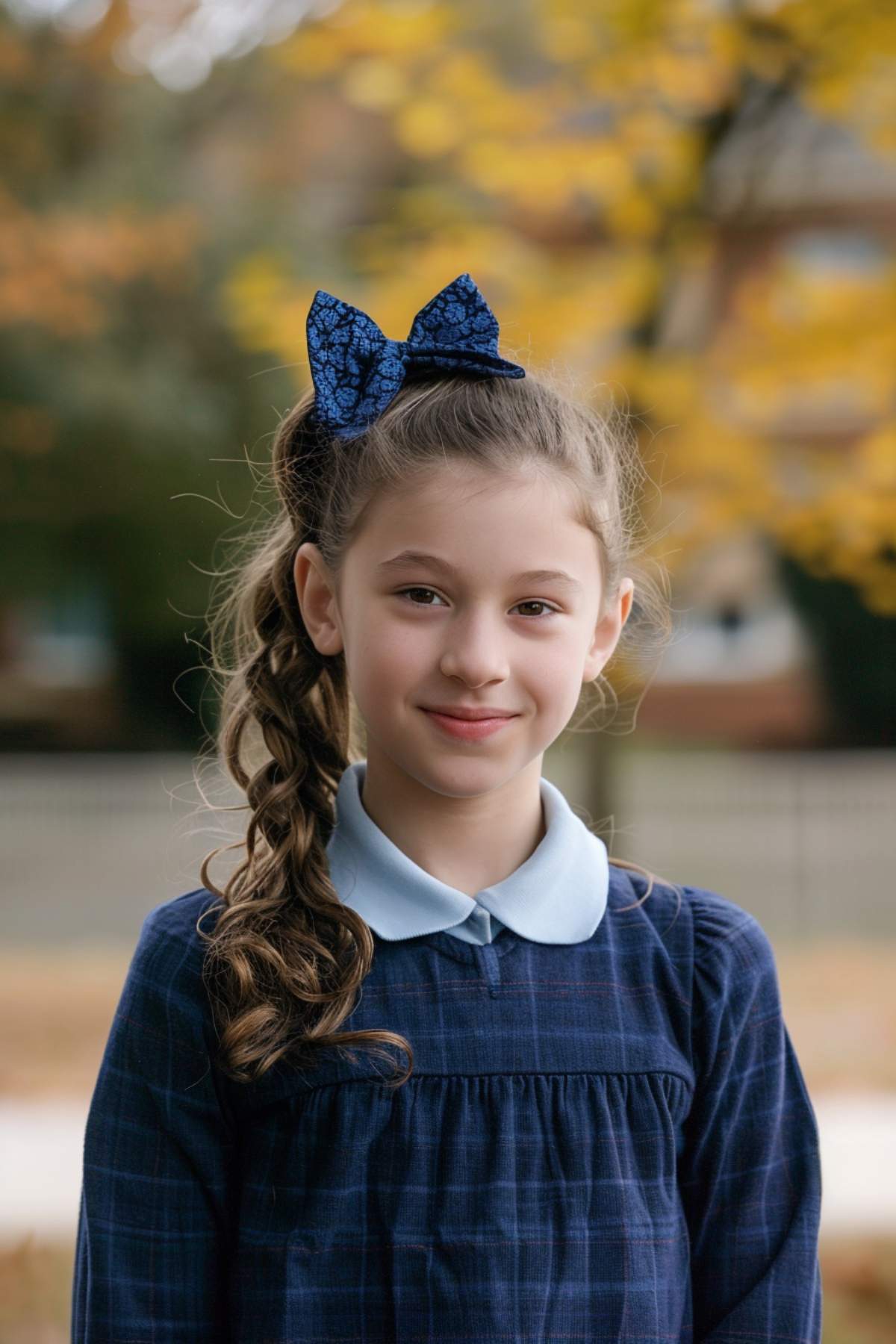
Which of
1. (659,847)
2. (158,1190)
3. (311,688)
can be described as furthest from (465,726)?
(659,847)

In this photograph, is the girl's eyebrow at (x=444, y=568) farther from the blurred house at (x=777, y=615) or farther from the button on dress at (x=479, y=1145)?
the blurred house at (x=777, y=615)

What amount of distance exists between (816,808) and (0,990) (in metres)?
4.67

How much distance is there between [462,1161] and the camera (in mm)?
1408

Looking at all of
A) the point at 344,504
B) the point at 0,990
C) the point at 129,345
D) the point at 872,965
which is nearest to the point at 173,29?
the point at 129,345

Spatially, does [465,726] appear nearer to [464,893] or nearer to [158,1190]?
[464,893]

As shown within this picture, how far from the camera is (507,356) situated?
1.65 m

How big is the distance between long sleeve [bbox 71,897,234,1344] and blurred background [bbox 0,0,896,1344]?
0.50 metres

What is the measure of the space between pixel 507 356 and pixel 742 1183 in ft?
3.13

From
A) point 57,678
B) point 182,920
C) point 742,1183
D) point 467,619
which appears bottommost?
point 742,1183

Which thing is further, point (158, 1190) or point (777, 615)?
point (777, 615)

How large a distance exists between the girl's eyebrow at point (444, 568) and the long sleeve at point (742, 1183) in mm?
443

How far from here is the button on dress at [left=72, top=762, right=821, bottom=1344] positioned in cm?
140

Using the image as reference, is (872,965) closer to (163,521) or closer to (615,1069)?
(615,1069)

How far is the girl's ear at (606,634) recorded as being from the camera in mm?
1584
